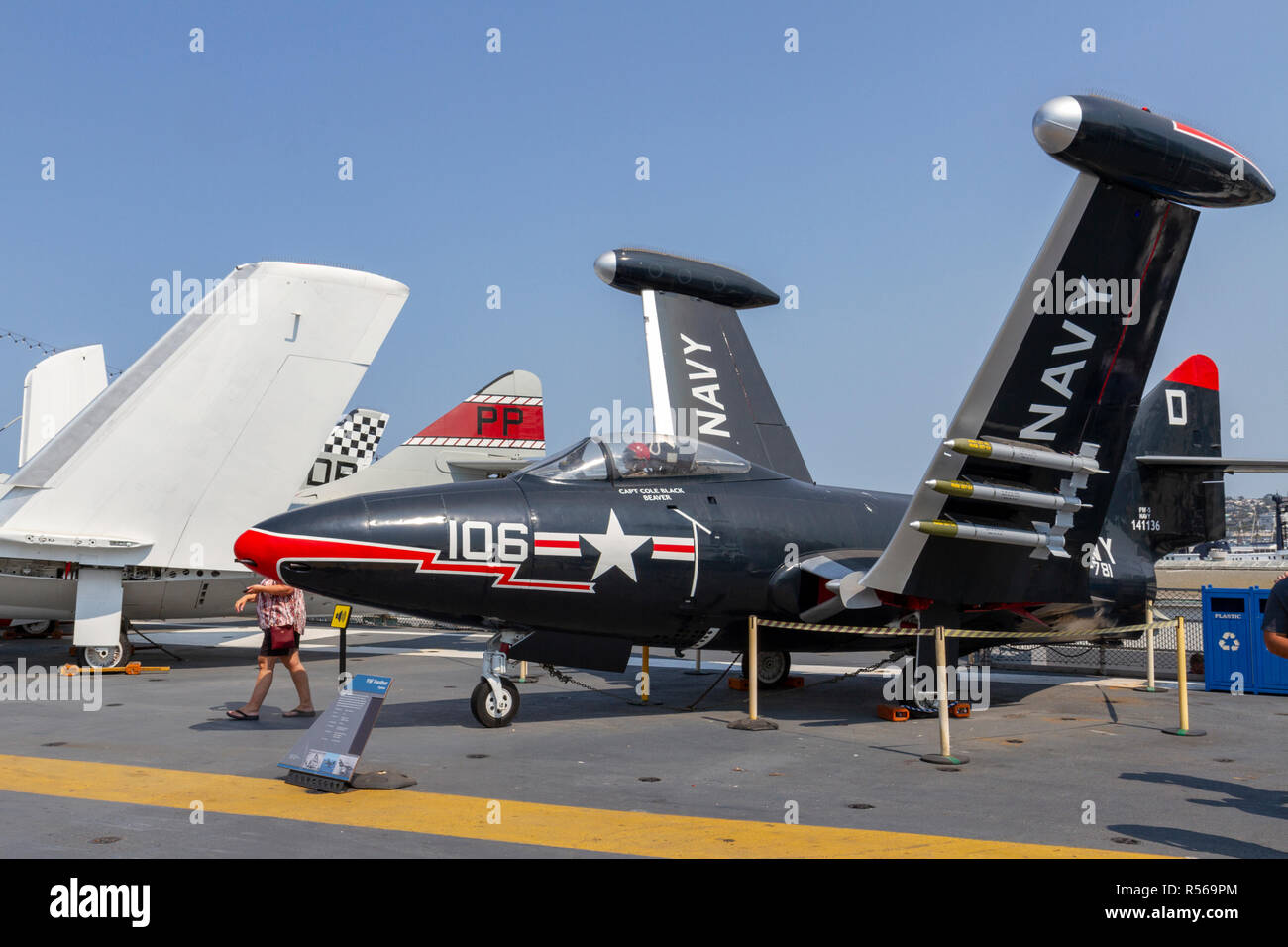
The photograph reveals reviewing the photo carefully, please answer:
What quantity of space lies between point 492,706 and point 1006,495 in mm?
5228

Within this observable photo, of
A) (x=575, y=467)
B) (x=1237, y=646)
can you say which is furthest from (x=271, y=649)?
(x=1237, y=646)

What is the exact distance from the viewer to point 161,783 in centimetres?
685

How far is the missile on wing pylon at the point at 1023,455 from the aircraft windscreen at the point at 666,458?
2611mm

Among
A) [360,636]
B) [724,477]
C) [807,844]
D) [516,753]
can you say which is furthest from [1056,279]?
[360,636]

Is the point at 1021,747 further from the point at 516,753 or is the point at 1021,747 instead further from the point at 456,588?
the point at 456,588

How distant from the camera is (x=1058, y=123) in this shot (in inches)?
292

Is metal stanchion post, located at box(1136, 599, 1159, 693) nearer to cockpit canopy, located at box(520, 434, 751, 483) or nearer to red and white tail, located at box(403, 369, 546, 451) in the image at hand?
cockpit canopy, located at box(520, 434, 751, 483)

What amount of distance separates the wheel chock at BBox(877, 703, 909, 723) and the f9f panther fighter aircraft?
2.65 ft

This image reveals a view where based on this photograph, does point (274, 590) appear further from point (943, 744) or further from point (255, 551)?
point (943, 744)

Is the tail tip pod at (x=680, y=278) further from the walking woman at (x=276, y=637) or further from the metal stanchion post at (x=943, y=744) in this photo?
the metal stanchion post at (x=943, y=744)

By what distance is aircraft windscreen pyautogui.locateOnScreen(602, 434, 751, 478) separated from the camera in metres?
9.69

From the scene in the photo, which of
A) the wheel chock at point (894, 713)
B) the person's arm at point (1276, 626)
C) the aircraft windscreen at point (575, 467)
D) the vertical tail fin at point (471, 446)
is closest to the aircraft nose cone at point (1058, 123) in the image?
the person's arm at point (1276, 626)

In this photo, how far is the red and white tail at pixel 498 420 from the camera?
2119 centimetres

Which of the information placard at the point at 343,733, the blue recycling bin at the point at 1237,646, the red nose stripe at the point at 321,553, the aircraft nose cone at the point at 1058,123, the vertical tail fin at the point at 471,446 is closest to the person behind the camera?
the information placard at the point at 343,733
